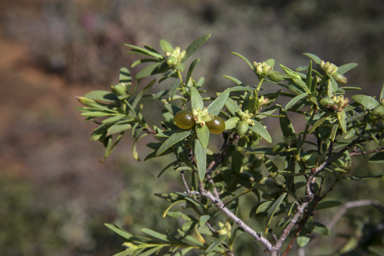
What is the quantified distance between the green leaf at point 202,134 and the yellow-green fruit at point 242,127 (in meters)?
0.06

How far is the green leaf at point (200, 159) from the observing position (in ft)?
1.68

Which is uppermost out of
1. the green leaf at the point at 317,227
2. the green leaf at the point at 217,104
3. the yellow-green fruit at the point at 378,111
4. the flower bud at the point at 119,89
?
the yellow-green fruit at the point at 378,111

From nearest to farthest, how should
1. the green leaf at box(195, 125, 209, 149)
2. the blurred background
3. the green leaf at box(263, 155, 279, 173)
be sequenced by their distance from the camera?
the green leaf at box(195, 125, 209, 149), the green leaf at box(263, 155, 279, 173), the blurred background

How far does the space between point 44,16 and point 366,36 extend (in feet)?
24.0

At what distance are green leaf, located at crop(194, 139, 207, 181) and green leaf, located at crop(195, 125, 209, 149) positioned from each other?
3cm

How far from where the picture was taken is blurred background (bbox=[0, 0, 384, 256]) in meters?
2.58

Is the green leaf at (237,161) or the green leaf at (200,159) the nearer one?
the green leaf at (200,159)

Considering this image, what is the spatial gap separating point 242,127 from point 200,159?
9 cm

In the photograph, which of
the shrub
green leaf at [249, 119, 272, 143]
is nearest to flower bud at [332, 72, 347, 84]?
the shrub

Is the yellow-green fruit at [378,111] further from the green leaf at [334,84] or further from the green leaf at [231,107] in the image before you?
the green leaf at [231,107]

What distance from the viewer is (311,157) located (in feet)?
1.94

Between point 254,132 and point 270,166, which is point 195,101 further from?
point 270,166

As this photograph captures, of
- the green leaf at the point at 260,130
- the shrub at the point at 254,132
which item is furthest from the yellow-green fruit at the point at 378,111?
the green leaf at the point at 260,130

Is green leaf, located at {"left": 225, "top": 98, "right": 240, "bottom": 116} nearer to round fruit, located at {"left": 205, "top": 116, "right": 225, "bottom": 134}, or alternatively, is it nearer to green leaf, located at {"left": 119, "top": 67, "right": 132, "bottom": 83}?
round fruit, located at {"left": 205, "top": 116, "right": 225, "bottom": 134}
